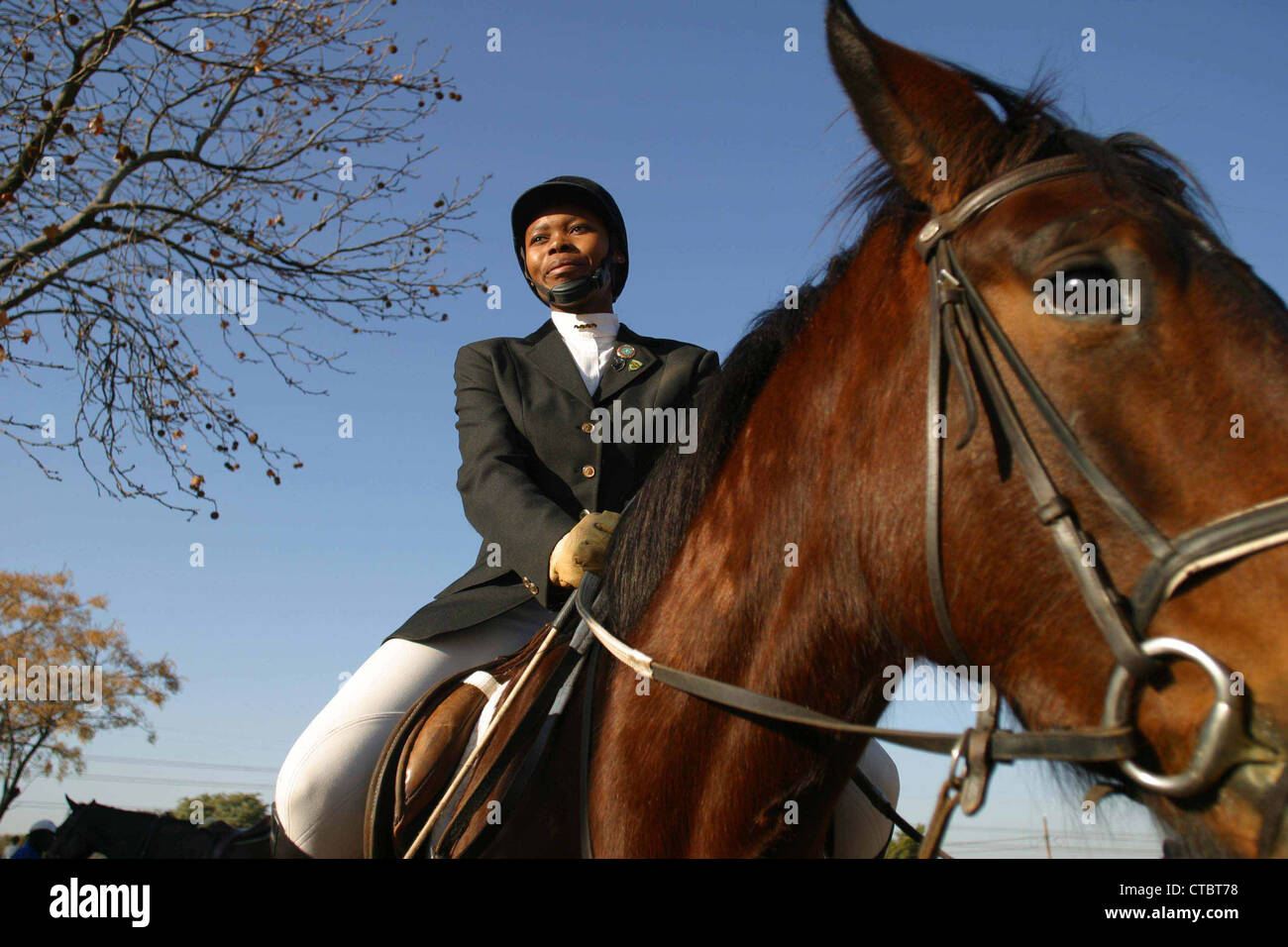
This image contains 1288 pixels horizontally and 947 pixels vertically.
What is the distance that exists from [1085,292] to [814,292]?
82 cm

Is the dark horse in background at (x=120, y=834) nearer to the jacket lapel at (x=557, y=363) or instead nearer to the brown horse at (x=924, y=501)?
the jacket lapel at (x=557, y=363)

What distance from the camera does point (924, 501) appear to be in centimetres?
190

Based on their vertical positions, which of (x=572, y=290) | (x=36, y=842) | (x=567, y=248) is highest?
(x=567, y=248)

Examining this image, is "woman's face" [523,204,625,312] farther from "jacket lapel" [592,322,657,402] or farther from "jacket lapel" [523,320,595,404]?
"jacket lapel" [592,322,657,402]

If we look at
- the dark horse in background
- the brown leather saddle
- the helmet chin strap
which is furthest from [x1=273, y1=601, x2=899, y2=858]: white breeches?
the dark horse in background

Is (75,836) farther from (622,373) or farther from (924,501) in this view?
(924,501)

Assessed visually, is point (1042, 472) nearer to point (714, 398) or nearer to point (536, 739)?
point (714, 398)

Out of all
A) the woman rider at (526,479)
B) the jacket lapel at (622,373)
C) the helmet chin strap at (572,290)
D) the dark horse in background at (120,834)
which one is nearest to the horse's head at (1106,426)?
the woman rider at (526,479)

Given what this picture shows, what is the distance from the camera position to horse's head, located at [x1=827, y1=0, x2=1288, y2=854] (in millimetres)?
1507

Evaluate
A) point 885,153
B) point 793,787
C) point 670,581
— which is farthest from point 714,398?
point 793,787

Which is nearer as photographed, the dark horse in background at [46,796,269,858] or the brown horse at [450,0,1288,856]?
the brown horse at [450,0,1288,856]

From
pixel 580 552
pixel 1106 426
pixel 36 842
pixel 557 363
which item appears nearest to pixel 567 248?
pixel 557 363
